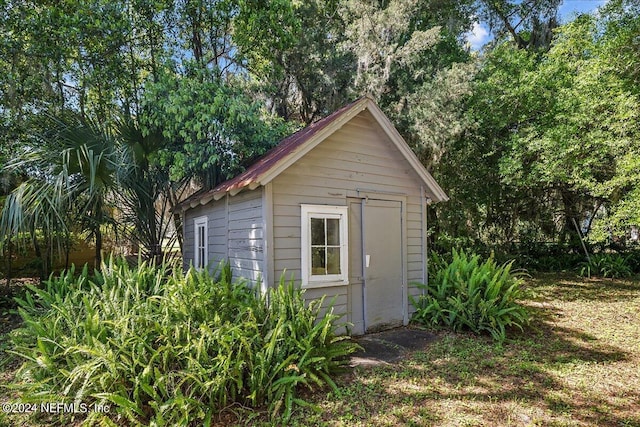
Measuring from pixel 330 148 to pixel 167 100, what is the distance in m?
3.50

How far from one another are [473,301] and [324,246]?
2.66 metres

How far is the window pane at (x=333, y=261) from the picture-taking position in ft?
17.8

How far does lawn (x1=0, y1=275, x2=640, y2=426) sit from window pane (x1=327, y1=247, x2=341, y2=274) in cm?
150

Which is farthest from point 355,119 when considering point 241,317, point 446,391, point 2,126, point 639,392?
point 2,126

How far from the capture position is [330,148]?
218 inches

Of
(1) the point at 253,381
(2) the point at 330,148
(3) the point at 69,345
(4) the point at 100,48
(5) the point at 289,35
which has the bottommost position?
(1) the point at 253,381

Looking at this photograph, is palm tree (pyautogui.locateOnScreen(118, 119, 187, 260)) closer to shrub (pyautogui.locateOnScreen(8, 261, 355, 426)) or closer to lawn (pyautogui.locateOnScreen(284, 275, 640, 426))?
shrub (pyautogui.locateOnScreen(8, 261, 355, 426))

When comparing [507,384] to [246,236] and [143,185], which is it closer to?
[246,236]

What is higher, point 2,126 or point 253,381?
point 2,126

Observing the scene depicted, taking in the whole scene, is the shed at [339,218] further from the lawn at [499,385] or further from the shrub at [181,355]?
the lawn at [499,385]

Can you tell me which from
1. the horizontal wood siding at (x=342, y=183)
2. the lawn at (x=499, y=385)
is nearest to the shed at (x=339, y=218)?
the horizontal wood siding at (x=342, y=183)

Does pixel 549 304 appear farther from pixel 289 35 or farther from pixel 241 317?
pixel 289 35

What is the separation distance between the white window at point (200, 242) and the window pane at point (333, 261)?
2.73 m

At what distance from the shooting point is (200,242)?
7223 mm
